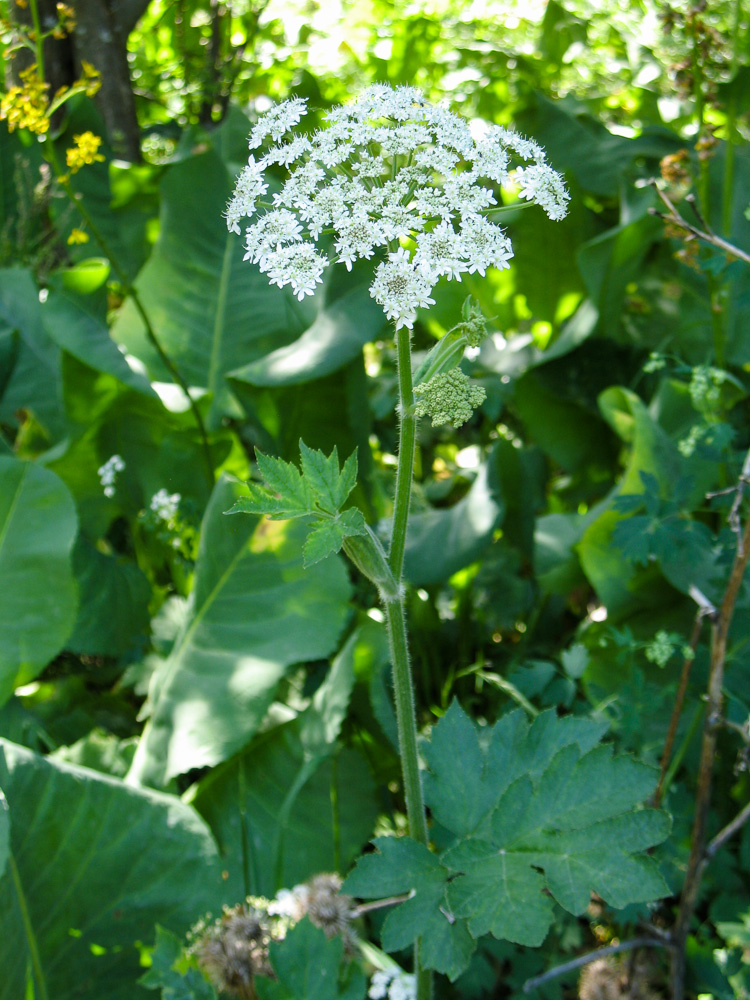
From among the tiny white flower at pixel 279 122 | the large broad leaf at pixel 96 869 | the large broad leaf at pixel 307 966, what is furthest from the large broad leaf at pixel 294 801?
the tiny white flower at pixel 279 122

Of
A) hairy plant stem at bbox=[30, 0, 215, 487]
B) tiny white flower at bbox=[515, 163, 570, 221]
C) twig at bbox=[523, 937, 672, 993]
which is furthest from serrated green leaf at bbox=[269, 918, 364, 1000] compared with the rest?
hairy plant stem at bbox=[30, 0, 215, 487]

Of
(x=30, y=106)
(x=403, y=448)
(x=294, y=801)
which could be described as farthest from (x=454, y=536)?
(x=30, y=106)

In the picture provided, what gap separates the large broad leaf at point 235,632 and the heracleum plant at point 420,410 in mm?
606

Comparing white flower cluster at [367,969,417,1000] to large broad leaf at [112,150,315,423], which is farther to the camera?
large broad leaf at [112,150,315,423]

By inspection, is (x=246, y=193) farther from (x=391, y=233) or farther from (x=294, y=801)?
(x=294, y=801)

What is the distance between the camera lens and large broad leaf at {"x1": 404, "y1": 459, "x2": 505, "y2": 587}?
1.76 m

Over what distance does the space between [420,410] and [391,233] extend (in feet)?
0.56

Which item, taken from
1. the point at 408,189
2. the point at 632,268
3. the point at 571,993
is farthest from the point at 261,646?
the point at 632,268

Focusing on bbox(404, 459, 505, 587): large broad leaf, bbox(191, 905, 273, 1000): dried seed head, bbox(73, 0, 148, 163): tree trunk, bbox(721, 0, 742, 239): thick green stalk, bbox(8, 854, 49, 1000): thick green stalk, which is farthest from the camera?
bbox(73, 0, 148, 163): tree trunk

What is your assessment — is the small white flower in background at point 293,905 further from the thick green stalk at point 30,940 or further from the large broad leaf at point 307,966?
the thick green stalk at point 30,940

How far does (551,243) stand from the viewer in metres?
2.47

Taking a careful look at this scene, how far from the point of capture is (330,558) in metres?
1.63

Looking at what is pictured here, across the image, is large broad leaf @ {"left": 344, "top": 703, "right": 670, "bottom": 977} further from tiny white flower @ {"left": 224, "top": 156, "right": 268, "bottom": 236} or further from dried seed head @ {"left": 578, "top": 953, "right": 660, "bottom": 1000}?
tiny white flower @ {"left": 224, "top": 156, "right": 268, "bottom": 236}

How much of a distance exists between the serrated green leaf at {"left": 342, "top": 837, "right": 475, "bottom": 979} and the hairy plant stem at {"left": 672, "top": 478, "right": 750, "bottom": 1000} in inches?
18.9
